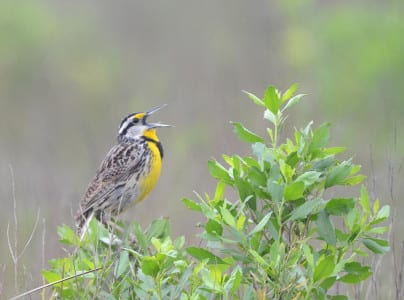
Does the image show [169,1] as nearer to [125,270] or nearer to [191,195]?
[191,195]

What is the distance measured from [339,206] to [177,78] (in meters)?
9.36

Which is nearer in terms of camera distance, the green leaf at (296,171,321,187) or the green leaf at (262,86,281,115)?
the green leaf at (296,171,321,187)

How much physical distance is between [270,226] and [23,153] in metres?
7.88

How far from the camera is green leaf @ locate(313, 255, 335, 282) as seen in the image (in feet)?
10.1

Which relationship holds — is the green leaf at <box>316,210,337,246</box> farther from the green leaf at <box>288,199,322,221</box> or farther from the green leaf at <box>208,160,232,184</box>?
the green leaf at <box>208,160,232,184</box>

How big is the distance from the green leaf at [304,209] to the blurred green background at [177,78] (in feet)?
14.1

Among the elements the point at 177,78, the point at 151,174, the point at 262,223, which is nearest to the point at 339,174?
the point at 262,223

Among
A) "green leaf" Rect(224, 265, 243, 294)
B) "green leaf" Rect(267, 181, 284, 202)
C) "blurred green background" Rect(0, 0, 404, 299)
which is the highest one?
"green leaf" Rect(267, 181, 284, 202)

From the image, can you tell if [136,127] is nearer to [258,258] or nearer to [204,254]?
[204,254]

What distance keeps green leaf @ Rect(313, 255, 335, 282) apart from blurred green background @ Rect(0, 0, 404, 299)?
441cm

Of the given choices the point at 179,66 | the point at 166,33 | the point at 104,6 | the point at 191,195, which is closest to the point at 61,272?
the point at 191,195

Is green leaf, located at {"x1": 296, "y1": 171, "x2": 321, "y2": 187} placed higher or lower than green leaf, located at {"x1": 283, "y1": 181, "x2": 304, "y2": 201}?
higher

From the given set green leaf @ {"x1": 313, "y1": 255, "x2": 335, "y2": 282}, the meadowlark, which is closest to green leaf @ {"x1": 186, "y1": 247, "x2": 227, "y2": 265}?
green leaf @ {"x1": 313, "y1": 255, "x2": 335, "y2": 282}

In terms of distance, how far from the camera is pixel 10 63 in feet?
42.9
